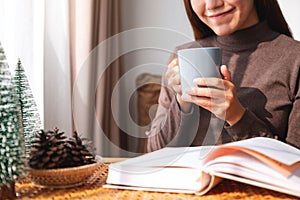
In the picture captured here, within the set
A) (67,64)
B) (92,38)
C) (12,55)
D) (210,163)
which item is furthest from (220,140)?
(92,38)

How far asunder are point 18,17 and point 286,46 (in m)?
0.72

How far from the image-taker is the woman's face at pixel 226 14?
1.01 meters

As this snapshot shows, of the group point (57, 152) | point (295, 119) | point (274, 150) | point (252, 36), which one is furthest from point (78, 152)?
point (252, 36)

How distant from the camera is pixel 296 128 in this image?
924 mm

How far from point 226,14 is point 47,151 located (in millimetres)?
595

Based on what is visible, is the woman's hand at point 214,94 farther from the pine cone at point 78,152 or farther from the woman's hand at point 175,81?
the pine cone at point 78,152

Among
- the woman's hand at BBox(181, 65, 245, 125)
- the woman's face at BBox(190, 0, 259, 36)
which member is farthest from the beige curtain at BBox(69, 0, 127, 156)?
the woman's face at BBox(190, 0, 259, 36)

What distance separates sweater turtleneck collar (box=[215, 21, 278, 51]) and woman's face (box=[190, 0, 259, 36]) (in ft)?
0.05

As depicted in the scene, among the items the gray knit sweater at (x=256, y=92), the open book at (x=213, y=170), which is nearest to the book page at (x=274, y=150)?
the open book at (x=213, y=170)

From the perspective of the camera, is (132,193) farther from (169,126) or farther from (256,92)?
(256,92)

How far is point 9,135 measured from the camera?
0.53 meters

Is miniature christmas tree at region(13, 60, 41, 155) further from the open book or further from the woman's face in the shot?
the woman's face

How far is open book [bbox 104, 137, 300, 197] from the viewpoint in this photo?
549 mm

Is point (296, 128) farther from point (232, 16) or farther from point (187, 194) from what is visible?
point (187, 194)
